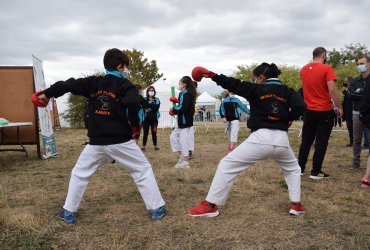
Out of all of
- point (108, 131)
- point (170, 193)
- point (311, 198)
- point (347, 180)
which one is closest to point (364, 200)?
point (311, 198)

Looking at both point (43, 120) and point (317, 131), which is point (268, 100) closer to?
point (317, 131)

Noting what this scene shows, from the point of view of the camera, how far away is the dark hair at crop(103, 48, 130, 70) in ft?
12.4

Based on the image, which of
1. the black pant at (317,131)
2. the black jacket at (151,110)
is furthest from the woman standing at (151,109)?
the black pant at (317,131)

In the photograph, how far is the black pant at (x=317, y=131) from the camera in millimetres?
5723

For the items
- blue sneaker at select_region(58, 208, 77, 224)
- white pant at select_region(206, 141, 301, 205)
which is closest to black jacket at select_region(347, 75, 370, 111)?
white pant at select_region(206, 141, 301, 205)

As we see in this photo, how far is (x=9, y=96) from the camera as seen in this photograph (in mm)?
8398

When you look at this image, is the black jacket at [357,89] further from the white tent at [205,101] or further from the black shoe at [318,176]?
the white tent at [205,101]

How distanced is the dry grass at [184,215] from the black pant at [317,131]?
43 cm

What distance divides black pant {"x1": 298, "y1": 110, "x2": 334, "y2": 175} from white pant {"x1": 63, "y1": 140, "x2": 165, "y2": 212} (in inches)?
125

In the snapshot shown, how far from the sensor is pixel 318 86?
18.7 feet

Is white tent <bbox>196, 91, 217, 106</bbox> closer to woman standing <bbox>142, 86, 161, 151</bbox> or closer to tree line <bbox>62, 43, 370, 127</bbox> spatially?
tree line <bbox>62, 43, 370, 127</bbox>

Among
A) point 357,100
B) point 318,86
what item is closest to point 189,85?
point 318,86

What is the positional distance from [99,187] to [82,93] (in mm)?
2008

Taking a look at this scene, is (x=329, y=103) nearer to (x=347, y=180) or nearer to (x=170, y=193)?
(x=347, y=180)
